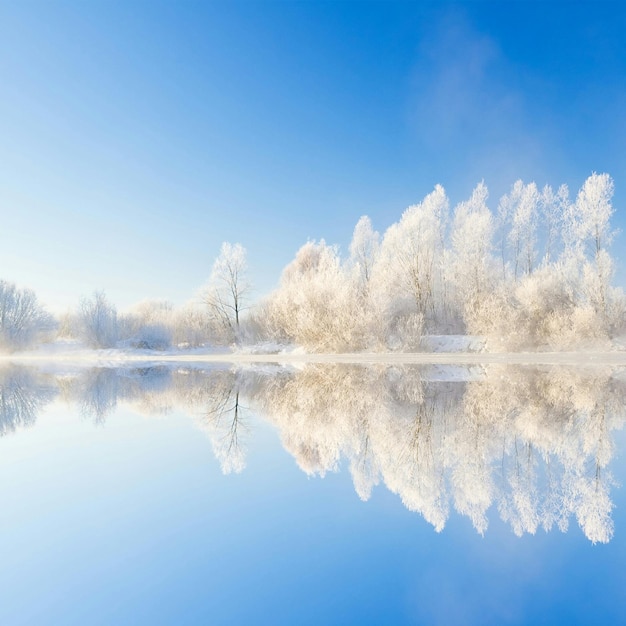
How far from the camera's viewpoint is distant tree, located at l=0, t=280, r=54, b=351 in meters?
30.8

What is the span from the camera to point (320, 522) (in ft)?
7.29

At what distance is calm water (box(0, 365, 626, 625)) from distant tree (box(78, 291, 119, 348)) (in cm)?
2542

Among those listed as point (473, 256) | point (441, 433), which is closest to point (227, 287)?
point (473, 256)

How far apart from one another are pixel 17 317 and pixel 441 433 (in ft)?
115

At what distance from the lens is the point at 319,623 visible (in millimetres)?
1487

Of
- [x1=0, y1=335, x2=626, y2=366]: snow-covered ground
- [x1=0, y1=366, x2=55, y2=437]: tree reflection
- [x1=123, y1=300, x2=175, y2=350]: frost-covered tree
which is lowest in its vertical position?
[x1=0, y1=366, x2=55, y2=437]: tree reflection

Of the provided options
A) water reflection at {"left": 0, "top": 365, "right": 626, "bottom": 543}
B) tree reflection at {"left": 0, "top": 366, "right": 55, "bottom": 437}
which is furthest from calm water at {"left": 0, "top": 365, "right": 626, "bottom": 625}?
tree reflection at {"left": 0, "top": 366, "right": 55, "bottom": 437}

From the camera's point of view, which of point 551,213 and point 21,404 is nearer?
point 21,404

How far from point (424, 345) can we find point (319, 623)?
1778 cm

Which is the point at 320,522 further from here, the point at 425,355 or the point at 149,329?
the point at 149,329

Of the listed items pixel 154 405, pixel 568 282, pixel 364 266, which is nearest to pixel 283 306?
pixel 364 266

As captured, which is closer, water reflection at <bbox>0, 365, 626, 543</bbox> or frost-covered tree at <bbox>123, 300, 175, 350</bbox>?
water reflection at <bbox>0, 365, 626, 543</bbox>

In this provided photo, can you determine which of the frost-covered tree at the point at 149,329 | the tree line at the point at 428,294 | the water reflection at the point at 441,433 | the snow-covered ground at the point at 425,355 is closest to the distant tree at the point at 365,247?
the tree line at the point at 428,294

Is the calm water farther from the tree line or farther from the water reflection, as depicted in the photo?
the tree line
